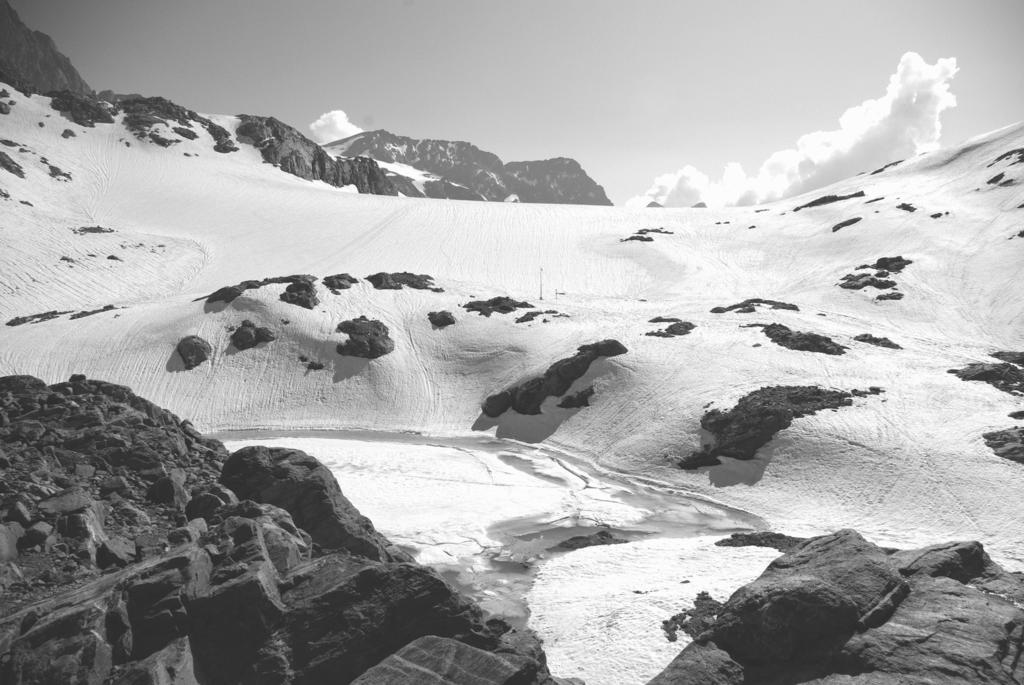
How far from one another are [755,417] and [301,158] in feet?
513

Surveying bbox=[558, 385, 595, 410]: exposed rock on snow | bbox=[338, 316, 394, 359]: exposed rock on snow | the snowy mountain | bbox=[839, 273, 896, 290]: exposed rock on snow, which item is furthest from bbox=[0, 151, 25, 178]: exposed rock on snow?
bbox=[839, 273, 896, 290]: exposed rock on snow

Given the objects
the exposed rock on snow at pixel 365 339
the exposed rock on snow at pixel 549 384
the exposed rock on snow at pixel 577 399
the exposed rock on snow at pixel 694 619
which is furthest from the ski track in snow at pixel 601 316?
the exposed rock on snow at pixel 694 619

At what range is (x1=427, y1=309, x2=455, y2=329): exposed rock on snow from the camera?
58500 mm

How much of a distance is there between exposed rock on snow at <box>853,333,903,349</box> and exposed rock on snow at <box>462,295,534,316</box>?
3009cm

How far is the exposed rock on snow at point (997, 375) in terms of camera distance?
37.3m

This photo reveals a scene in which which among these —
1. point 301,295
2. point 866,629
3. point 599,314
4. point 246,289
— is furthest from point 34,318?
point 866,629

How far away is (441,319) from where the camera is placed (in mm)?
58906

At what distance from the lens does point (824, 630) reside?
11.0m

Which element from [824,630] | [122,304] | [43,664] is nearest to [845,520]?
[824,630]

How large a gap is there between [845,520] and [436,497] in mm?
19068

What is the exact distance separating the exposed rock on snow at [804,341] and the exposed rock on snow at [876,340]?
3246 mm

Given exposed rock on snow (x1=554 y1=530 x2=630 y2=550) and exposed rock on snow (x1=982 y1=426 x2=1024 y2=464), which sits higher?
exposed rock on snow (x1=982 y1=426 x2=1024 y2=464)

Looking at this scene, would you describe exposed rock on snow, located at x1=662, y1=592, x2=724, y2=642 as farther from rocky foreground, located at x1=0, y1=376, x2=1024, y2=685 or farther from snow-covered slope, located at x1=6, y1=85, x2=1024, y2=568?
snow-covered slope, located at x1=6, y1=85, x2=1024, y2=568

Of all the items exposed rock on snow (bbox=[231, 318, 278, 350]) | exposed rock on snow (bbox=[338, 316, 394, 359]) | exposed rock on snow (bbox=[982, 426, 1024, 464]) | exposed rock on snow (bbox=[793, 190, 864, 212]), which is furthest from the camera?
exposed rock on snow (bbox=[793, 190, 864, 212])
